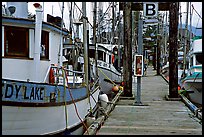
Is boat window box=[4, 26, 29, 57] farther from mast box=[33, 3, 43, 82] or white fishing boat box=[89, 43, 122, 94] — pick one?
white fishing boat box=[89, 43, 122, 94]

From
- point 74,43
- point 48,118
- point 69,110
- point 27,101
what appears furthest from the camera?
point 74,43

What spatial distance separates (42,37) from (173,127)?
399cm

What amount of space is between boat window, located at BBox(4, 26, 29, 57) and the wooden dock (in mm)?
2631

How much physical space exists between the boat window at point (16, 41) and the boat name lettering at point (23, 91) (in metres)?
1.46

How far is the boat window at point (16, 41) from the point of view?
8844mm

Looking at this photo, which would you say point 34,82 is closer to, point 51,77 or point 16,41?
point 16,41

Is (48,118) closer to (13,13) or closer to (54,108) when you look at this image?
(54,108)

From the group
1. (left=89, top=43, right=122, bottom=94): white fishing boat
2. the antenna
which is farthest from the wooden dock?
(left=89, top=43, right=122, bottom=94): white fishing boat

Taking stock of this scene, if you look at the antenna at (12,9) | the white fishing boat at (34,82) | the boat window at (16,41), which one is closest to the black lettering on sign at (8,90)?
the white fishing boat at (34,82)

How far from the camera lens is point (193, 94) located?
18.4 metres

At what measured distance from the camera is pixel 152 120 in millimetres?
9758

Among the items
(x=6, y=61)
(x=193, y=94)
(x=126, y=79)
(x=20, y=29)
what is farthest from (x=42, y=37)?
(x=193, y=94)

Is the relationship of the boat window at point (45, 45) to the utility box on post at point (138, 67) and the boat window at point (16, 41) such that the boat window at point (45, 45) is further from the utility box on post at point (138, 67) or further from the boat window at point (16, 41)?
the utility box on post at point (138, 67)

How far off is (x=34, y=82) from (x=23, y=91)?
0.54 metres
